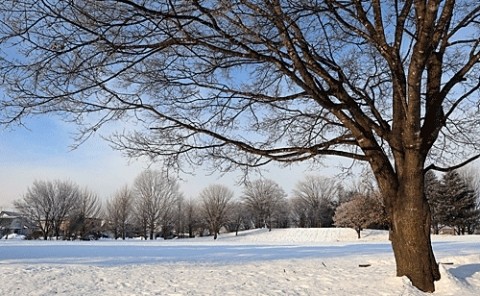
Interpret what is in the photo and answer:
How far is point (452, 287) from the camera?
561cm

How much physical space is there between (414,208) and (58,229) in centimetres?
5289


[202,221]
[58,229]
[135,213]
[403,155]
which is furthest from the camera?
[202,221]

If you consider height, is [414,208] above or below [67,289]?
above

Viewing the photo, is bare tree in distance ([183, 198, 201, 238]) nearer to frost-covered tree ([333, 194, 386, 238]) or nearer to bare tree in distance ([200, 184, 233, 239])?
bare tree in distance ([200, 184, 233, 239])

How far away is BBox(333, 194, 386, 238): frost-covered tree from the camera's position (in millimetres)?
38375

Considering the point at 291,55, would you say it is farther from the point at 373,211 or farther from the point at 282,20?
the point at 373,211

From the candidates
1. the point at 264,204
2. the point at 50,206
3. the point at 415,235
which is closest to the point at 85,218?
the point at 50,206

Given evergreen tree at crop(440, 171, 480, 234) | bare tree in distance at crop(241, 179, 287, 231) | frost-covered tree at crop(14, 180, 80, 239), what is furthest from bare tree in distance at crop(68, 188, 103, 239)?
evergreen tree at crop(440, 171, 480, 234)

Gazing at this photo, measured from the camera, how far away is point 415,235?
5.74m

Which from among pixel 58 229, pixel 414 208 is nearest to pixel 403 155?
pixel 414 208

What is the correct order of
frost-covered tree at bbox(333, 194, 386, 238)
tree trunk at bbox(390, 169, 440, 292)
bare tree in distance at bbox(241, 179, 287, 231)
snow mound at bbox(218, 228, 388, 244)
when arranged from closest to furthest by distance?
tree trunk at bbox(390, 169, 440, 292)
frost-covered tree at bbox(333, 194, 386, 238)
snow mound at bbox(218, 228, 388, 244)
bare tree in distance at bbox(241, 179, 287, 231)

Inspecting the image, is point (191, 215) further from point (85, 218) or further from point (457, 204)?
point (457, 204)

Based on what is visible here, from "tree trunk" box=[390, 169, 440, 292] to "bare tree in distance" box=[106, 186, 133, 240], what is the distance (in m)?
55.4

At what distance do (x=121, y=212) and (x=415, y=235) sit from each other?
5647 cm
